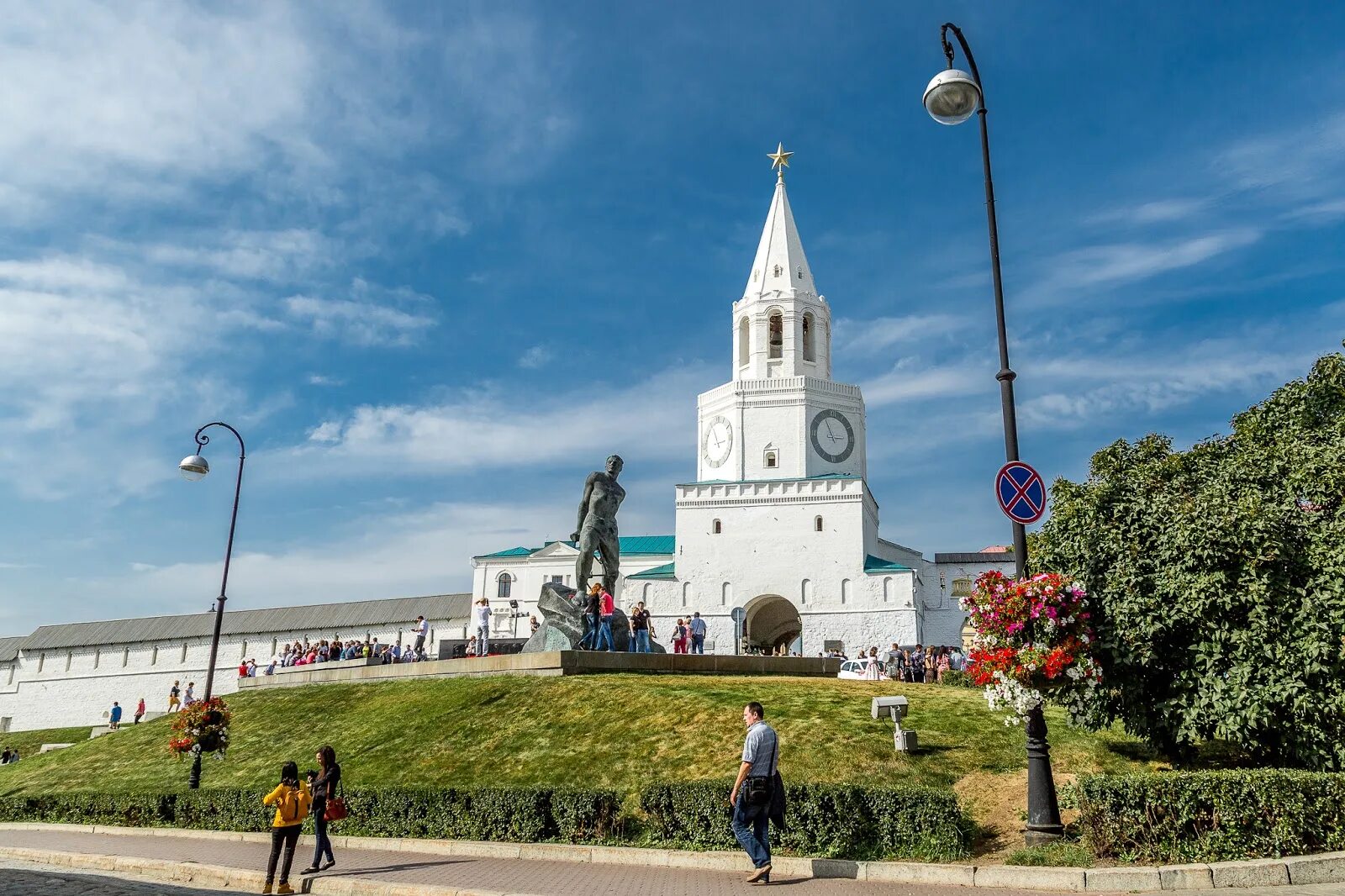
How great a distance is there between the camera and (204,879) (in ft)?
38.7

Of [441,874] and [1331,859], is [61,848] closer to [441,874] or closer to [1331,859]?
[441,874]

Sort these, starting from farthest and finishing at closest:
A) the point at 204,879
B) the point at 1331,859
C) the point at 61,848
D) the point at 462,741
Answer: the point at 462,741 → the point at 61,848 → the point at 204,879 → the point at 1331,859

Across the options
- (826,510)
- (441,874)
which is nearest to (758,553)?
(826,510)

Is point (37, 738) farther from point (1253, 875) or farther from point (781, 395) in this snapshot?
point (1253, 875)

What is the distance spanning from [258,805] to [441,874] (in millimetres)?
5963

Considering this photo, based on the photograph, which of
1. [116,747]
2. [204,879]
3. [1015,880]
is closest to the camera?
[1015,880]

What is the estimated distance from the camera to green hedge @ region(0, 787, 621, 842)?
39.7 feet

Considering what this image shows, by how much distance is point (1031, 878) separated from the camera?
898 cm

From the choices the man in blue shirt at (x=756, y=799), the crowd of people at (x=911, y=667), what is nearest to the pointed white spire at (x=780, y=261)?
the crowd of people at (x=911, y=667)

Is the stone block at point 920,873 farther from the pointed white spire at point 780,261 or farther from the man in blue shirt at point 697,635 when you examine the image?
the pointed white spire at point 780,261

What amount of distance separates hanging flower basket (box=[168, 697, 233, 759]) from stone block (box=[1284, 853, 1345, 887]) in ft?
54.7

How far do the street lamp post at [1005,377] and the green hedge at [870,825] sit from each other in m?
0.83

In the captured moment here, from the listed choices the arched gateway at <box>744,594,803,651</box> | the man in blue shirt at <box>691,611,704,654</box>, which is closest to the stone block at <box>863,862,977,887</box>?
the man in blue shirt at <box>691,611,704,654</box>

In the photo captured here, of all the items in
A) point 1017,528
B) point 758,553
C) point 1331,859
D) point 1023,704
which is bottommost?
point 1331,859
